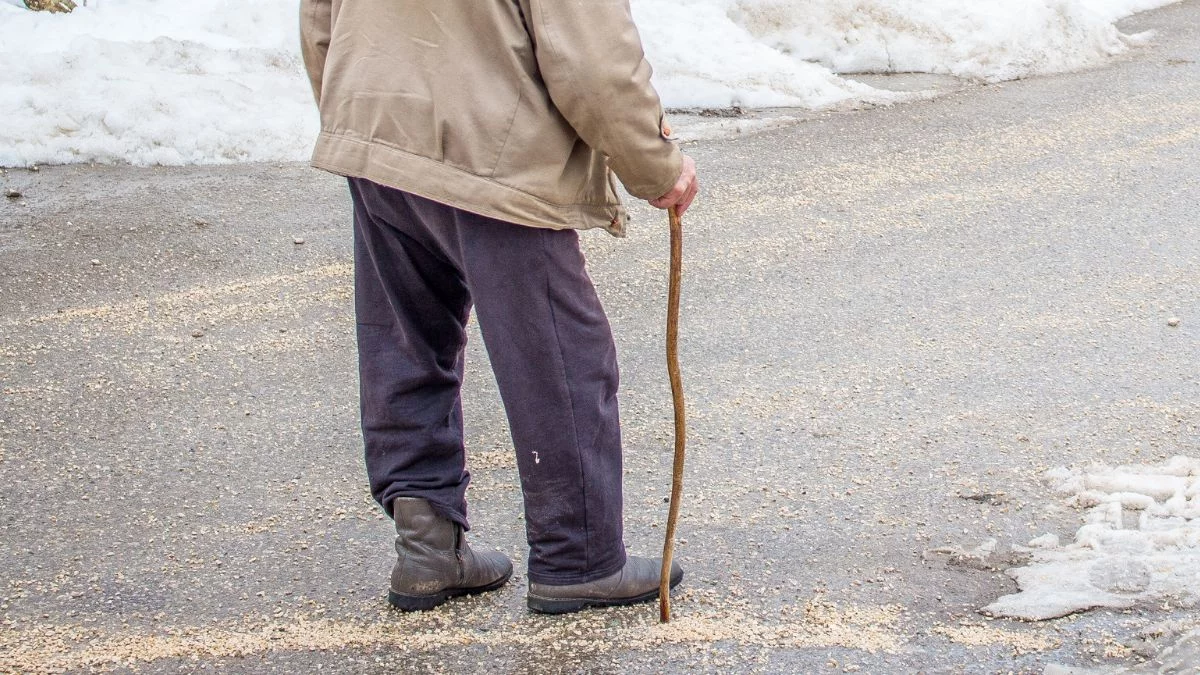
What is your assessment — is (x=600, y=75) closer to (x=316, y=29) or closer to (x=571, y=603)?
(x=316, y=29)

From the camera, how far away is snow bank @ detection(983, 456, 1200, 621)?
9.26ft

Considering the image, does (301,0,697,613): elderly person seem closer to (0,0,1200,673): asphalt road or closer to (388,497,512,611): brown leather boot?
(388,497,512,611): brown leather boot

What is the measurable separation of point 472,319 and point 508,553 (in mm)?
1548

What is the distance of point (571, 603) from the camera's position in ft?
9.14

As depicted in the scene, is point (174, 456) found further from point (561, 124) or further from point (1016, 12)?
point (1016, 12)

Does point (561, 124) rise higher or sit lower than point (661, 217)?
higher

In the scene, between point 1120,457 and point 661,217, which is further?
point 661,217

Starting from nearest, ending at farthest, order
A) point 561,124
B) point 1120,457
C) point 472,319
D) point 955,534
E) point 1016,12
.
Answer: point 561,124 < point 955,534 < point 1120,457 < point 472,319 < point 1016,12

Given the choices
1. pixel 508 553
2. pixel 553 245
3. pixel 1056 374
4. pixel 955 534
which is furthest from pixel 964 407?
pixel 553 245

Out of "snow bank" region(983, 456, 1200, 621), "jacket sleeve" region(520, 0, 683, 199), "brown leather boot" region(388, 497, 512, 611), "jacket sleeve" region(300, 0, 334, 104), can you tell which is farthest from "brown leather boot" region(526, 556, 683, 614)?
"jacket sleeve" region(300, 0, 334, 104)

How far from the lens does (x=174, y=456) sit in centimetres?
361

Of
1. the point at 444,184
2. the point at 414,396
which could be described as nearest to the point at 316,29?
the point at 444,184

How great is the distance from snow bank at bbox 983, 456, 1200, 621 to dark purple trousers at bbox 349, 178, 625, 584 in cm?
97

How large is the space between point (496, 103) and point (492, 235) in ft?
0.83
